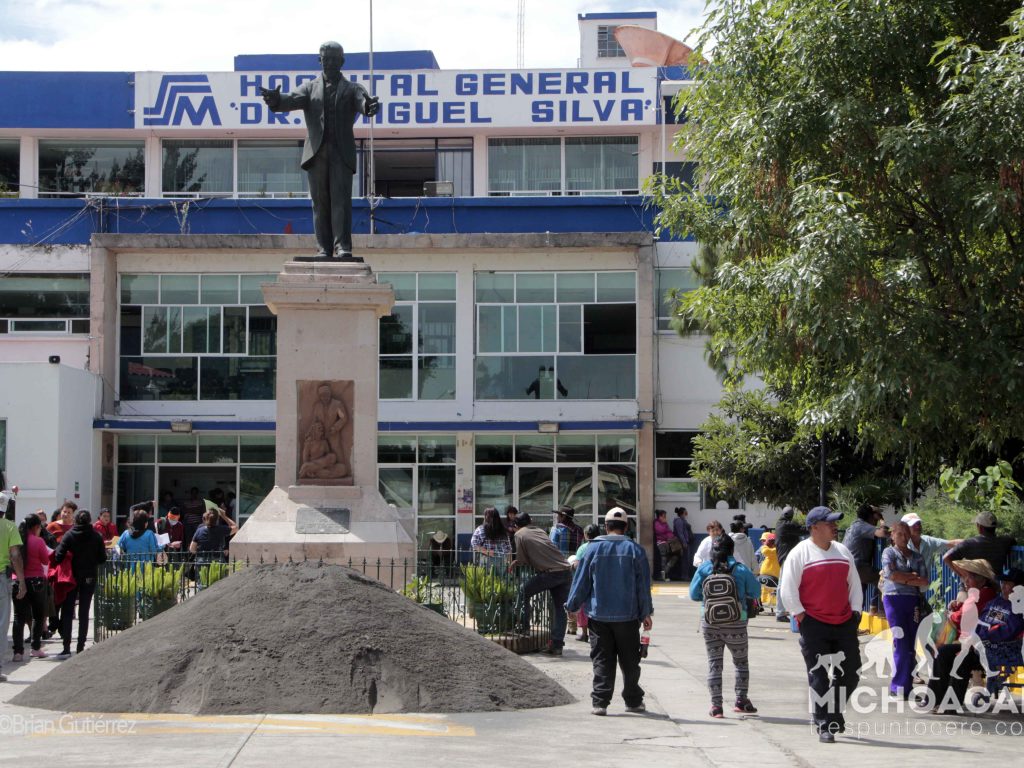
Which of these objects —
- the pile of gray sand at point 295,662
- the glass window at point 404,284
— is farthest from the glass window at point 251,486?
the pile of gray sand at point 295,662

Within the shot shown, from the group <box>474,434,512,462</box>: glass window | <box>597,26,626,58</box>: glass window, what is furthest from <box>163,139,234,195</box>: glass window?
<box>597,26,626,58</box>: glass window

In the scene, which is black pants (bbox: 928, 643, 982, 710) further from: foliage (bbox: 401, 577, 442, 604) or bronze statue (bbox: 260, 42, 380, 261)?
bronze statue (bbox: 260, 42, 380, 261)

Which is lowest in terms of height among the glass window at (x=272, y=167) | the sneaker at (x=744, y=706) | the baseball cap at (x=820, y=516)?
the sneaker at (x=744, y=706)

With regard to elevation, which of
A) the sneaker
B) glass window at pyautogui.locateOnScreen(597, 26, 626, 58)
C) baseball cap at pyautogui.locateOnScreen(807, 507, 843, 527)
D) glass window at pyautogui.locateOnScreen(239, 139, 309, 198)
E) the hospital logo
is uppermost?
glass window at pyautogui.locateOnScreen(597, 26, 626, 58)

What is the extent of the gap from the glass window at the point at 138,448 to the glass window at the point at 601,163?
495 inches

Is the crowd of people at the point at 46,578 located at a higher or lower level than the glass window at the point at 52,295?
lower

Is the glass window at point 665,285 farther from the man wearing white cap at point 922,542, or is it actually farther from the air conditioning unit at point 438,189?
the man wearing white cap at point 922,542

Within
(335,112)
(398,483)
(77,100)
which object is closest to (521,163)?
(398,483)

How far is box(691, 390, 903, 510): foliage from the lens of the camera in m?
25.1

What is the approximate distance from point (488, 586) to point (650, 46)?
2886cm

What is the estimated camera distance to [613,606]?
11000mm

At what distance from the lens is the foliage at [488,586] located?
594 inches

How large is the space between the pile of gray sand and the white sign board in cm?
2560

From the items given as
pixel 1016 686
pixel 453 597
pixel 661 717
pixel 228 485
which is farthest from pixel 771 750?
pixel 228 485
